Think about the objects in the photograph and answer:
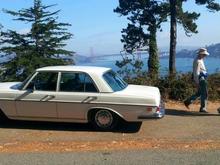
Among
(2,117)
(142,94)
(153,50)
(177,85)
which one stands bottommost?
(2,117)

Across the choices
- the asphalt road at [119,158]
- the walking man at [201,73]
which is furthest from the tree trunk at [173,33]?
the asphalt road at [119,158]

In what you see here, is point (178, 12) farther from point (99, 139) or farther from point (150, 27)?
point (99, 139)

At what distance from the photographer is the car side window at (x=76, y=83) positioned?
11.5 metres

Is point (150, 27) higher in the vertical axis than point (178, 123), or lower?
higher

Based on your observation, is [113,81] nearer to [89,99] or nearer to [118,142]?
[89,99]

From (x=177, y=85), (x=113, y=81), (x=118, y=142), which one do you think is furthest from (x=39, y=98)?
(x=177, y=85)

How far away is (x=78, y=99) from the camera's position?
37.2 feet

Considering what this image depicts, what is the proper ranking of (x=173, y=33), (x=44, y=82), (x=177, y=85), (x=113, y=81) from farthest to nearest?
(x=173, y=33)
(x=177, y=85)
(x=113, y=81)
(x=44, y=82)

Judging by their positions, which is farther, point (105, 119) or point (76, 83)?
point (76, 83)

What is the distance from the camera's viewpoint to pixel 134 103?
36.5 feet

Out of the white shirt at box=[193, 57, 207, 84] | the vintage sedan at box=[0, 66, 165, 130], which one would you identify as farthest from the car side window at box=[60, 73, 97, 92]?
the white shirt at box=[193, 57, 207, 84]

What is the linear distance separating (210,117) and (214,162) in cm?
452

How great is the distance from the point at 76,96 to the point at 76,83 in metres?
0.34

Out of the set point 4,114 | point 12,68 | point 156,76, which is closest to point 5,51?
point 12,68
